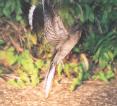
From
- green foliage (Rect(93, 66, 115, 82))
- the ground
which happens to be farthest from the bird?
green foliage (Rect(93, 66, 115, 82))

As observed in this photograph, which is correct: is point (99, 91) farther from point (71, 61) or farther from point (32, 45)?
point (32, 45)

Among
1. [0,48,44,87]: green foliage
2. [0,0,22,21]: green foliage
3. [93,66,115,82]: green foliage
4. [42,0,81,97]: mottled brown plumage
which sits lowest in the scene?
[93,66,115,82]: green foliage

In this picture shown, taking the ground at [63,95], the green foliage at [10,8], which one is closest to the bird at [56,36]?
the ground at [63,95]

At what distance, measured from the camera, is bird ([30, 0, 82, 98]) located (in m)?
5.61

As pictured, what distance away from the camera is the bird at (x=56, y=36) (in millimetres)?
5613

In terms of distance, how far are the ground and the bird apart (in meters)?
0.16

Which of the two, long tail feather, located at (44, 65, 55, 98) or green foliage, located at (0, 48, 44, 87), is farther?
green foliage, located at (0, 48, 44, 87)

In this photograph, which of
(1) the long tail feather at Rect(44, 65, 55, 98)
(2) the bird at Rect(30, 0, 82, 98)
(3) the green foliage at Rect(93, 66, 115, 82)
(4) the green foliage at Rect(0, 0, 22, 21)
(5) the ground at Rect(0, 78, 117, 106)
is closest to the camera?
(5) the ground at Rect(0, 78, 117, 106)

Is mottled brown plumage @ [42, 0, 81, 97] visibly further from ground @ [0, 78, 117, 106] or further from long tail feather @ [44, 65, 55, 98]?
ground @ [0, 78, 117, 106]

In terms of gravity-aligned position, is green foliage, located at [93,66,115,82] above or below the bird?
below

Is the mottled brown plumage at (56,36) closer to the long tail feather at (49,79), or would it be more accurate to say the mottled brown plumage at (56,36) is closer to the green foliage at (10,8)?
the long tail feather at (49,79)

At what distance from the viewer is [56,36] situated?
5.75 meters

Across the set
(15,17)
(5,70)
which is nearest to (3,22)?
(15,17)

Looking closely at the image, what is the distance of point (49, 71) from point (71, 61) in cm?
53
